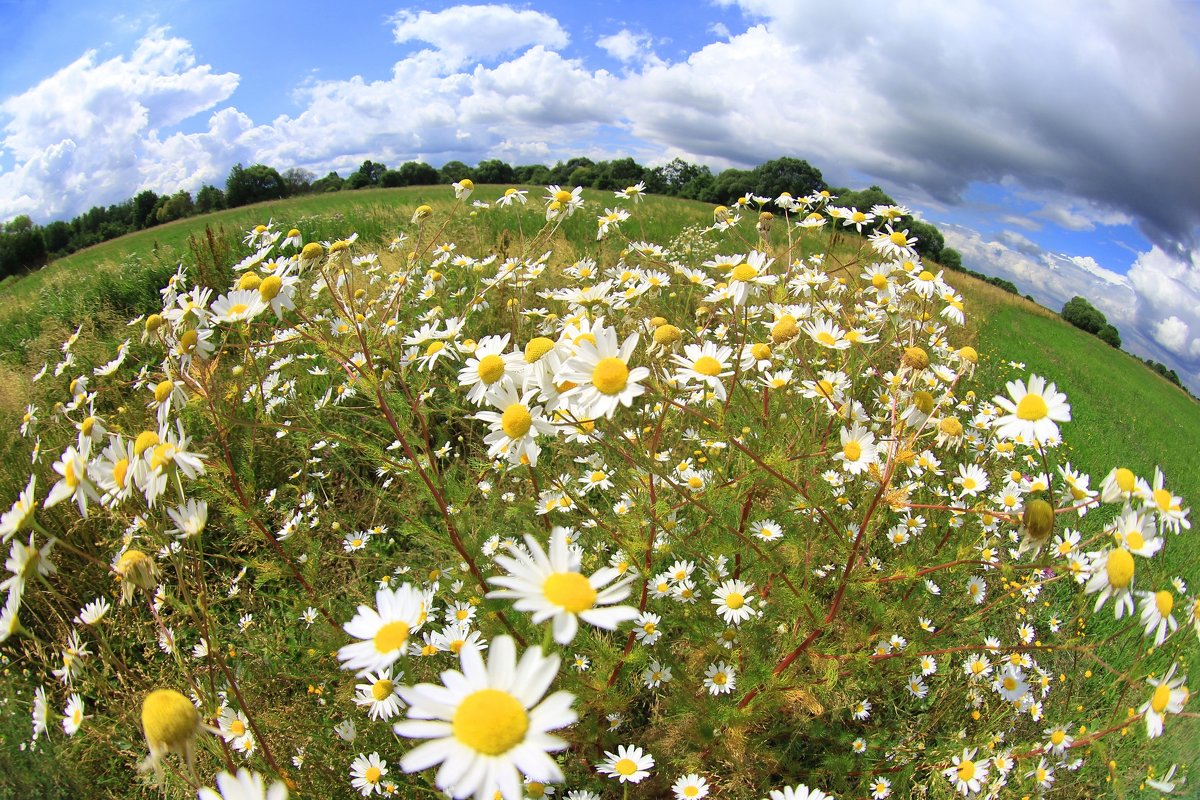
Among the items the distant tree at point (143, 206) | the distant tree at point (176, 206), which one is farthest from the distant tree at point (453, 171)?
the distant tree at point (143, 206)

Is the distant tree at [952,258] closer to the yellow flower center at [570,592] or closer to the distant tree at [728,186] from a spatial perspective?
the distant tree at [728,186]

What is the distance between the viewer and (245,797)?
87cm

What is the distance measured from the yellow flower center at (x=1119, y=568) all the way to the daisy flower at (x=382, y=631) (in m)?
1.66

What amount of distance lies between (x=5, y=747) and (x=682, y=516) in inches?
99.4

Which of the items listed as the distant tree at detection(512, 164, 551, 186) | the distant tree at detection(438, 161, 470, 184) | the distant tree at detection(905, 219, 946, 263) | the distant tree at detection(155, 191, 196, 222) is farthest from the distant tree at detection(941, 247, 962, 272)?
the distant tree at detection(155, 191, 196, 222)

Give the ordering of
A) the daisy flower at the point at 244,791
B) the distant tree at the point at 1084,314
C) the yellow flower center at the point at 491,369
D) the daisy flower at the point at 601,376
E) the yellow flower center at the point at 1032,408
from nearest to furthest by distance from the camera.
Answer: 1. the daisy flower at the point at 244,791
2. the daisy flower at the point at 601,376
3. the yellow flower center at the point at 1032,408
4. the yellow flower center at the point at 491,369
5. the distant tree at the point at 1084,314

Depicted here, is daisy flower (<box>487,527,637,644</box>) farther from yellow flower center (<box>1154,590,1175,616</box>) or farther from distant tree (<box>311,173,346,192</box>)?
distant tree (<box>311,173,346,192</box>)

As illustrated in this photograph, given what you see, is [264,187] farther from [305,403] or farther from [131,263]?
[305,403]

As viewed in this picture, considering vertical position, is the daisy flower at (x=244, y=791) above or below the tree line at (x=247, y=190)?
below

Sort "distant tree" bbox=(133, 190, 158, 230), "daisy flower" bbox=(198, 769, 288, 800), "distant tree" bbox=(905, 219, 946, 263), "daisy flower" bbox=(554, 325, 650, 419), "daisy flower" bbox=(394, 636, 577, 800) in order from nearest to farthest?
"daisy flower" bbox=(394, 636, 577, 800) → "daisy flower" bbox=(198, 769, 288, 800) → "daisy flower" bbox=(554, 325, 650, 419) → "distant tree" bbox=(905, 219, 946, 263) → "distant tree" bbox=(133, 190, 158, 230)

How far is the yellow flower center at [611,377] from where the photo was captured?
133 centimetres

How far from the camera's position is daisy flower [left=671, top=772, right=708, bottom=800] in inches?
66.9

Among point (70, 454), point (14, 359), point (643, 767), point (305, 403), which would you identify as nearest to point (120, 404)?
point (305, 403)

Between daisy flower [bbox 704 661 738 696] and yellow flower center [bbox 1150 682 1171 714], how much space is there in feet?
3.62
